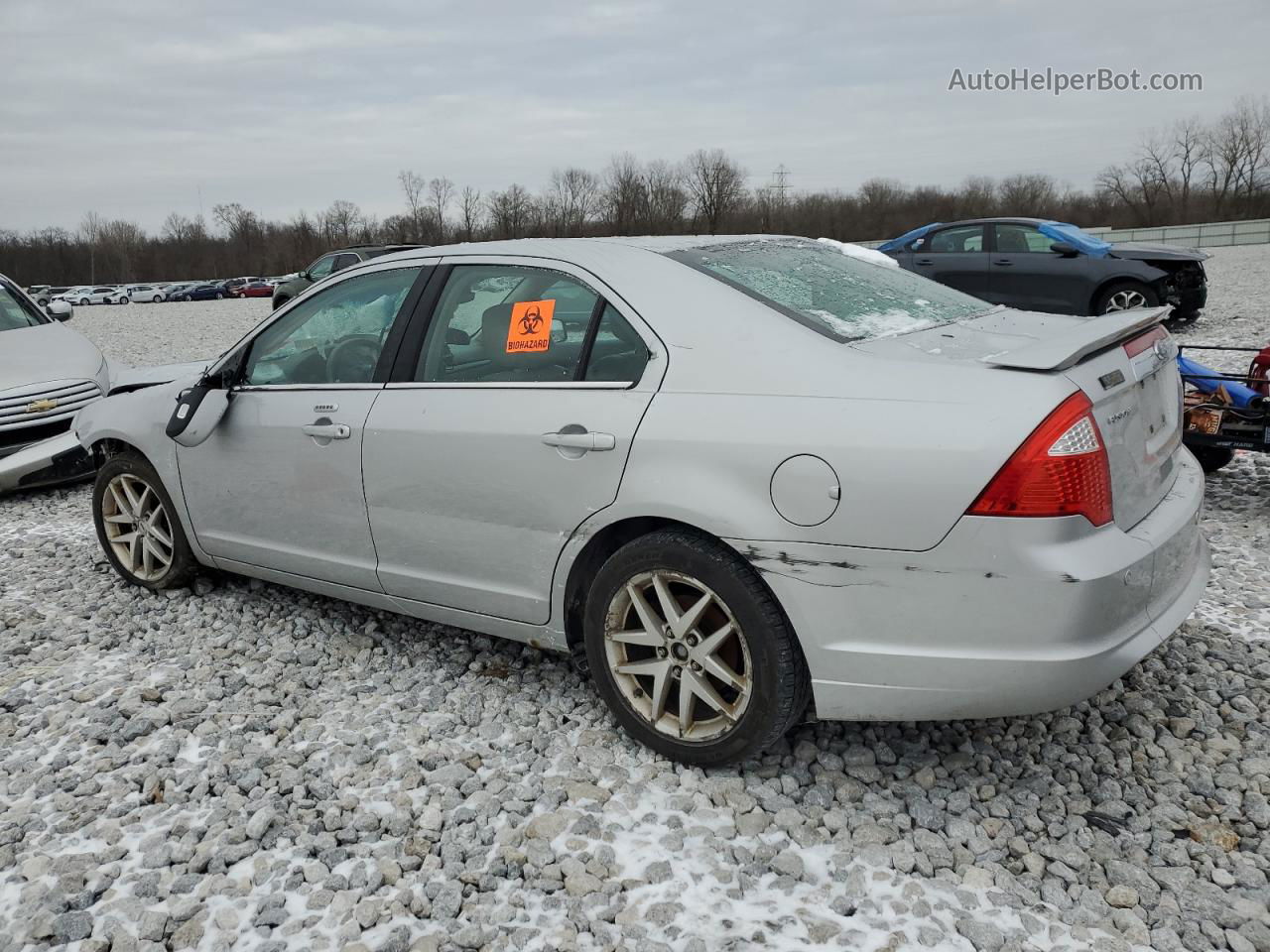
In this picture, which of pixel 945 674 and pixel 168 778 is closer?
pixel 945 674

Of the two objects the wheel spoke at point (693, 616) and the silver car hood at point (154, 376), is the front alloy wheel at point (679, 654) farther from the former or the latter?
the silver car hood at point (154, 376)

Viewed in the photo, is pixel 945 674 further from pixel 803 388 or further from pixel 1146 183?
pixel 1146 183

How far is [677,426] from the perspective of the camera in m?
2.70

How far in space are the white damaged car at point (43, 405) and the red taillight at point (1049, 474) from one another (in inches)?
225

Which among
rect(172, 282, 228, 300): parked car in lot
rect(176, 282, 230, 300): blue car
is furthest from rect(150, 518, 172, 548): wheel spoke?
rect(172, 282, 228, 300): parked car in lot

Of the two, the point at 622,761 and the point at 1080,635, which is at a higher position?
the point at 1080,635

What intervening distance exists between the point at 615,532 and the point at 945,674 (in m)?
1.01

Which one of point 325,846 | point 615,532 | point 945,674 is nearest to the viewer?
point 945,674

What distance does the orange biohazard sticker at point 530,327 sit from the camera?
313 centimetres

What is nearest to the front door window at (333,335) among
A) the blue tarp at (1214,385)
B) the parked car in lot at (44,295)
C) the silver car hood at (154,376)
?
the silver car hood at (154,376)

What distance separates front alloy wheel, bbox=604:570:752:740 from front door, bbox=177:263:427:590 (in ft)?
3.62

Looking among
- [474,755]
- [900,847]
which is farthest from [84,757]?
[900,847]

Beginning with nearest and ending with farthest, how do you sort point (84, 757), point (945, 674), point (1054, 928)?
point (1054, 928), point (945, 674), point (84, 757)

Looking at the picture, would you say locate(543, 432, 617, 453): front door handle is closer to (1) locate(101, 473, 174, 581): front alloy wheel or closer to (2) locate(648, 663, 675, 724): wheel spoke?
(2) locate(648, 663, 675, 724): wheel spoke
